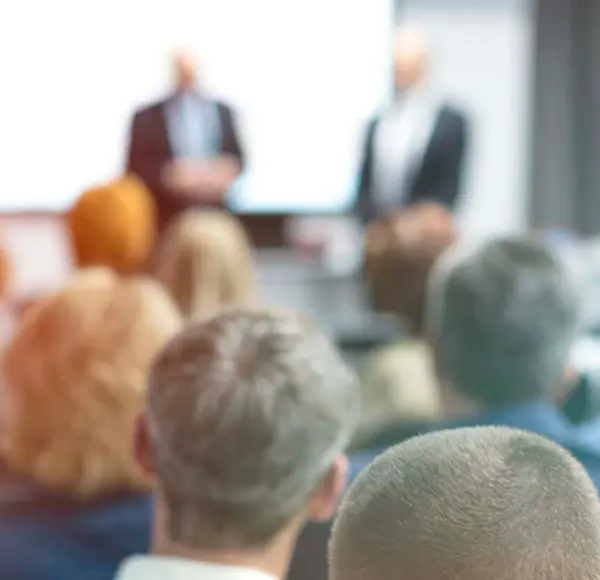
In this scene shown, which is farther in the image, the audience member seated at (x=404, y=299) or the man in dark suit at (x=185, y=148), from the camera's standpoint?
the man in dark suit at (x=185, y=148)

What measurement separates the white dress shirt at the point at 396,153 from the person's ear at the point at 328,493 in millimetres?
3124

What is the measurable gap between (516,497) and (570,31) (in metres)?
5.19

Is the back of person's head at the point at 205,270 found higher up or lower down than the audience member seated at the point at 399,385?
higher up

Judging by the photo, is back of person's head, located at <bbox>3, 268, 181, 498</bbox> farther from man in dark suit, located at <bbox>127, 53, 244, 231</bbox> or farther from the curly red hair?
man in dark suit, located at <bbox>127, 53, 244, 231</bbox>

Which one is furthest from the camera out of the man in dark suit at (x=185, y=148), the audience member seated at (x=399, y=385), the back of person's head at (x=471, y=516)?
the man in dark suit at (x=185, y=148)

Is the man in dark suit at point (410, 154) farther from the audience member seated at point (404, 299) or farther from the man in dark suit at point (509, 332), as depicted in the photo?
the man in dark suit at point (509, 332)

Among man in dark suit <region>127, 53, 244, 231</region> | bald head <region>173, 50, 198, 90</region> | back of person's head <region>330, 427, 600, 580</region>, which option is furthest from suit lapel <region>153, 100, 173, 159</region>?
A: back of person's head <region>330, 427, 600, 580</region>

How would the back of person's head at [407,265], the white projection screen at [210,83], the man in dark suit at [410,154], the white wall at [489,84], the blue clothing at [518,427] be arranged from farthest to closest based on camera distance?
the white wall at [489,84] < the white projection screen at [210,83] < the man in dark suit at [410,154] < the back of person's head at [407,265] < the blue clothing at [518,427]

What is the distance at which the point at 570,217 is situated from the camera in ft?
18.1

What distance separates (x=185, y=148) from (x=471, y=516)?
3.71 m

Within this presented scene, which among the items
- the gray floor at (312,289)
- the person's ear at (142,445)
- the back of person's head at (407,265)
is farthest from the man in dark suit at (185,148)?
the person's ear at (142,445)

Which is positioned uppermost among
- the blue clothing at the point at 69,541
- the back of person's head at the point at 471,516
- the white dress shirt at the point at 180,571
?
the back of person's head at the point at 471,516

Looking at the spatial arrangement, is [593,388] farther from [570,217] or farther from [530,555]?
[570,217]

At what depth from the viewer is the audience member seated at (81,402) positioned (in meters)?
1.33
